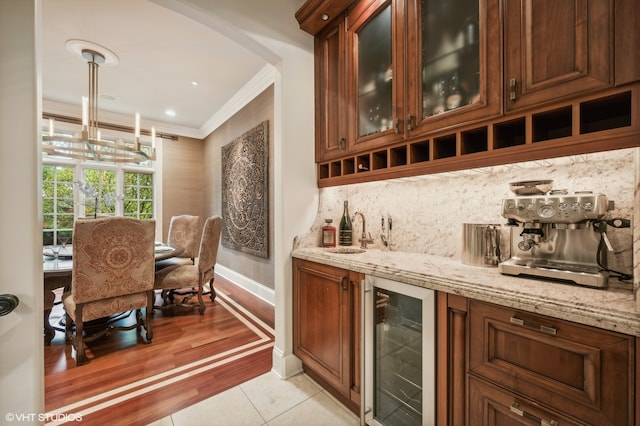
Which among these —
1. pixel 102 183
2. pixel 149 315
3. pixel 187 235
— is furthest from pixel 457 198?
pixel 102 183

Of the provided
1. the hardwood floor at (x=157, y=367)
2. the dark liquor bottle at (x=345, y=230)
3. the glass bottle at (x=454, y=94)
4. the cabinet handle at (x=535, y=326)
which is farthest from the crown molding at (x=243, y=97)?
the cabinet handle at (x=535, y=326)

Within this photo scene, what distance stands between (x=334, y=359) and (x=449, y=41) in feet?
6.41

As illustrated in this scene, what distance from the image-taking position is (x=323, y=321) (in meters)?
1.75

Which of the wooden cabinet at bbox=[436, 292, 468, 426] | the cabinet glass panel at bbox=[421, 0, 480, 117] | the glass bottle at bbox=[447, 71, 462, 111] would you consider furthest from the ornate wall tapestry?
the wooden cabinet at bbox=[436, 292, 468, 426]

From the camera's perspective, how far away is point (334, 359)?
1663mm

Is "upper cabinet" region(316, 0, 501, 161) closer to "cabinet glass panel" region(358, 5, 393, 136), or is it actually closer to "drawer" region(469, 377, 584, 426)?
"cabinet glass panel" region(358, 5, 393, 136)

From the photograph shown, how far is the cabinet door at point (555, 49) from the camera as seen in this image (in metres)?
0.94

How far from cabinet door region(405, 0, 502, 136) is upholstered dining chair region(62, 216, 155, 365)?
232 centimetres

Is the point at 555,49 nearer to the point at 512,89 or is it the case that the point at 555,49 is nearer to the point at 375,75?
the point at 512,89

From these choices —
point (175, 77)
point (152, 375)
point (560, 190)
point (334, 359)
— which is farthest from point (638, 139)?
point (175, 77)

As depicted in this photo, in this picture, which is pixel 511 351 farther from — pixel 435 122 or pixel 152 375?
pixel 152 375

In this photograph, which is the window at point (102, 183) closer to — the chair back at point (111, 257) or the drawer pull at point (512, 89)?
the chair back at point (111, 257)

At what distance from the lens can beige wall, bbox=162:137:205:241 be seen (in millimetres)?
5266

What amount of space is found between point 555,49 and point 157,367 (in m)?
3.11
